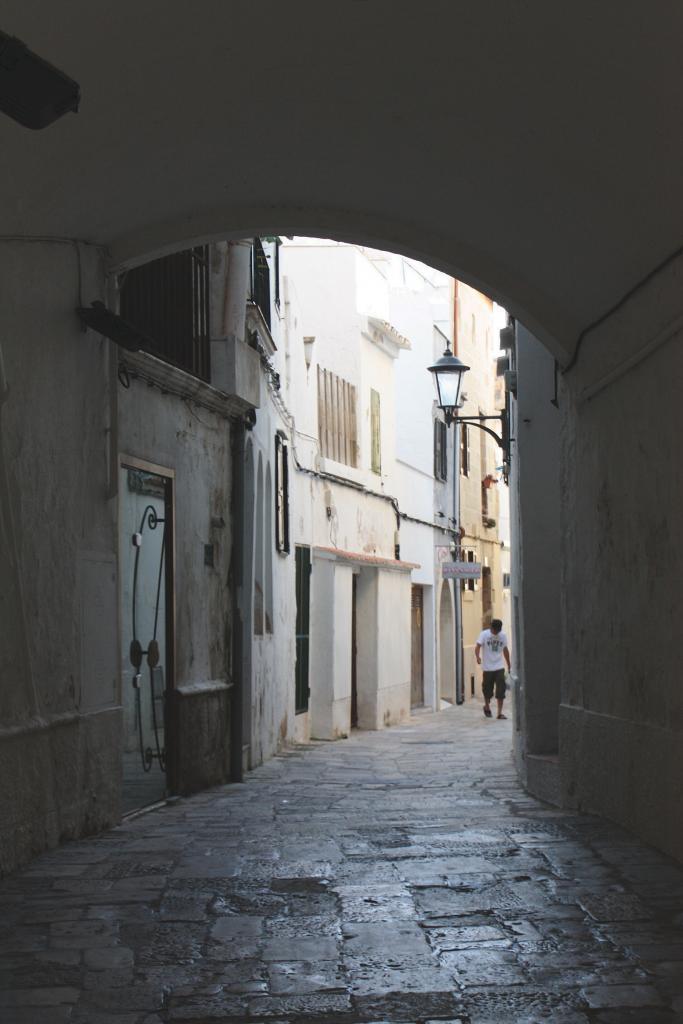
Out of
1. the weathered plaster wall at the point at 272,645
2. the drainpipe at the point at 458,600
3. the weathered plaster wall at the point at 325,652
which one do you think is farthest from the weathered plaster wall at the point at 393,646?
the weathered plaster wall at the point at 272,645

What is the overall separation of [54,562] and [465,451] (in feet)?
85.5

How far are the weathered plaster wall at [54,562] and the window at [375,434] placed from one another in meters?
15.4

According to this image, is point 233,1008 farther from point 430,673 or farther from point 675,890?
point 430,673

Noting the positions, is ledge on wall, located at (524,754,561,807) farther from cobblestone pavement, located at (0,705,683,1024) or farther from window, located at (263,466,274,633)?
window, located at (263,466,274,633)

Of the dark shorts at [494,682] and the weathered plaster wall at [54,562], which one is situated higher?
the weathered plaster wall at [54,562]

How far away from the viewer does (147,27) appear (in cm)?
588

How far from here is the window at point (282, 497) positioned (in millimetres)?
15120

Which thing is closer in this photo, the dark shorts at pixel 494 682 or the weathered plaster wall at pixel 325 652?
the weathered plaster wall at pixel 325 652

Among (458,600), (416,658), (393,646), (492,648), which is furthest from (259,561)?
(458,600)

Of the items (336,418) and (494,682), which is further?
(494,682)

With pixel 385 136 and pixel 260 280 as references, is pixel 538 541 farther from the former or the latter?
pixel 260 280

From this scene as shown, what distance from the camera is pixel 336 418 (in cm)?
2142

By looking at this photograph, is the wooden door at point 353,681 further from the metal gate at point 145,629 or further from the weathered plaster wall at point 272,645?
the metal gate at point 145,629

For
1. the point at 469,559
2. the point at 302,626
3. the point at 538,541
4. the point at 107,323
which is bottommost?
the point at 302,626
